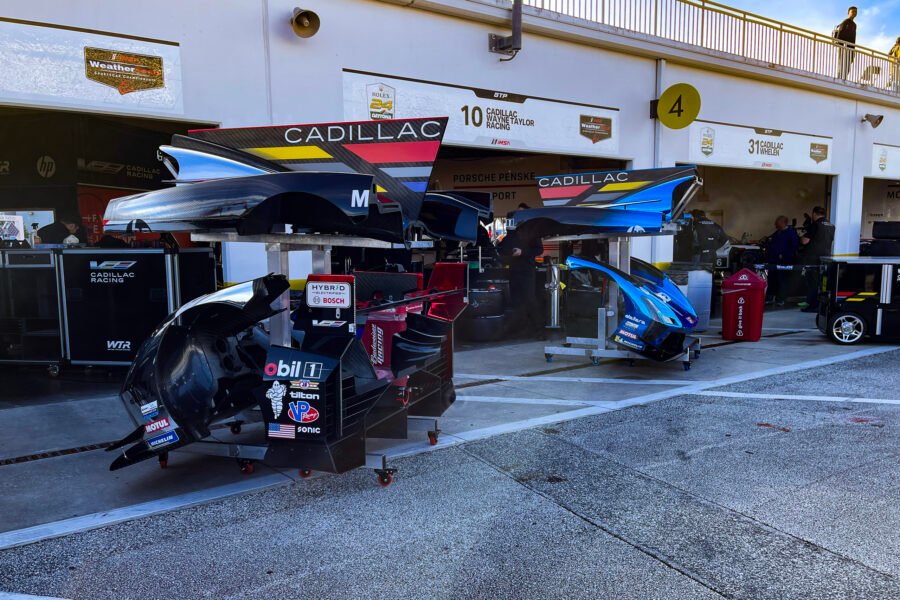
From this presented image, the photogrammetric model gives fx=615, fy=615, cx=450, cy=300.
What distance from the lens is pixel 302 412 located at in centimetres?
381

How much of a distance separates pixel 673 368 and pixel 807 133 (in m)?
11.7

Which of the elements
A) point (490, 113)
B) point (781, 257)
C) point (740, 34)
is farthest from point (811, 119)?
point (490, 113)

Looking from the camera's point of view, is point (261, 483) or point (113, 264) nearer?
point (261, 483)

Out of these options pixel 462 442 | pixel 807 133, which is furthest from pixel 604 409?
pixel 807 133

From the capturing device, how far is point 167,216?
143 inches

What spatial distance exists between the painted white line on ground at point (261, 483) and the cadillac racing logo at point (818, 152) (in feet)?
36.7

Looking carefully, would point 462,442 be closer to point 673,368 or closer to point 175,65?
point 673,368

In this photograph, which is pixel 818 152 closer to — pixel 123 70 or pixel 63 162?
pixel 123 70

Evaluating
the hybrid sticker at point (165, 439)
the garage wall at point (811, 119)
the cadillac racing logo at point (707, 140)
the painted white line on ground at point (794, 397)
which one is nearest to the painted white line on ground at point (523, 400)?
the painted white line on ground at point (794, 397)

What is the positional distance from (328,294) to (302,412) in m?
0.75

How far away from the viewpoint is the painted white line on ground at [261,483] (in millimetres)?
3617

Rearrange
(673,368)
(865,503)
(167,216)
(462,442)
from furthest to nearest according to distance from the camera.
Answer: (673,368) → (462,442) → (865,503) → (167,216)

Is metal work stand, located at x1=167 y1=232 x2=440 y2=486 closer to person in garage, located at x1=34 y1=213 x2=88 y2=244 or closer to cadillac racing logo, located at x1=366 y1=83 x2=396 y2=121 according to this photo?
cadillac racing logo, located at x1=366 y1=83 x2=396 y2=121

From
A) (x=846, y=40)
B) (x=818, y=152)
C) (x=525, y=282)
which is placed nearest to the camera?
(x=525, y=282)
